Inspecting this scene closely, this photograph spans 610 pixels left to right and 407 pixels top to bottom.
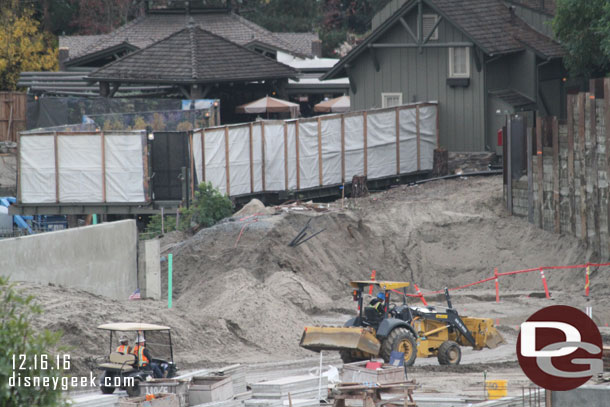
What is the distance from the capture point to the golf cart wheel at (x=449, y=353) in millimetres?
21734

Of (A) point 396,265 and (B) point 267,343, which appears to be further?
(A) point 396,265

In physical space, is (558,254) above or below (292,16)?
below

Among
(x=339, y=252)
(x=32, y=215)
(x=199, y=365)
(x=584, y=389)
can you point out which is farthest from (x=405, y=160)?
(x=584, y=389)

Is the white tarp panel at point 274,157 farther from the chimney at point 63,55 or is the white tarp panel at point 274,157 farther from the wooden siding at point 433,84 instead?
the chimney at point 63,55

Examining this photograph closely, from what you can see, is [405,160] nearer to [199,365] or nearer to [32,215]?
[32,215]

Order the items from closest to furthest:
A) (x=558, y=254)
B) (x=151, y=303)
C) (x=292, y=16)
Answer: (x=151, y=303) < (x=558, y=254) < (x=292, y=16)

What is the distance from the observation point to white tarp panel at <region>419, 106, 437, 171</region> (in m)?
38.6

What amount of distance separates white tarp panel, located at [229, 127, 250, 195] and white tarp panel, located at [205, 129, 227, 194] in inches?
12.1

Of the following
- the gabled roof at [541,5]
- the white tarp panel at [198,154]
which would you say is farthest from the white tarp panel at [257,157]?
the gabled roof at [541,5]

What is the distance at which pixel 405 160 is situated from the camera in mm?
38375

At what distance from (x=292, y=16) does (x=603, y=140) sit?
39390mm

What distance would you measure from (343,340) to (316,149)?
16117 millimetres

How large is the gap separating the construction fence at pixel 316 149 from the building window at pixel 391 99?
166cm
